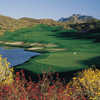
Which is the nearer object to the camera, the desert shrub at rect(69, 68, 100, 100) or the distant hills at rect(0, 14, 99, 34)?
the desert shrub at rect(69, 68, 100, 100)

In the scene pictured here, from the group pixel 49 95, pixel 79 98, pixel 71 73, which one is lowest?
pixel 71 73

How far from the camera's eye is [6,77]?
6.69 meters

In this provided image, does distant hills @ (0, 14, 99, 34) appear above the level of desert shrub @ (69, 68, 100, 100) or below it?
above

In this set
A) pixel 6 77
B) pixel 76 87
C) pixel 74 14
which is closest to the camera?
pixel 76 87

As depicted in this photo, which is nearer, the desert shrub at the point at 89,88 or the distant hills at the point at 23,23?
the desert shrub at the point at 89,88

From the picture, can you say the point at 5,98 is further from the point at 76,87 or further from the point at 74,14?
the point at 74,14

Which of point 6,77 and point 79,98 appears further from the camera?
point 6,77

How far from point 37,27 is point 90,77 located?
35.7 metres

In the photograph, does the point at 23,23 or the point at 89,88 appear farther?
the point at 23,23

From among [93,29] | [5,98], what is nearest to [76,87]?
[5,98]

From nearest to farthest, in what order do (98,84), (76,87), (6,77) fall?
(98,84) → (76,87) → (6,77)

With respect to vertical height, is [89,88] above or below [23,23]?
below

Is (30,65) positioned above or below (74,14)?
below

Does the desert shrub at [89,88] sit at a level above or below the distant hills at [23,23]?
below
